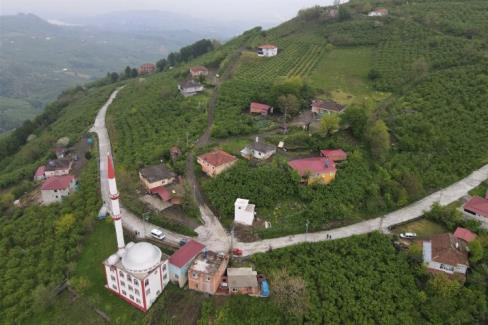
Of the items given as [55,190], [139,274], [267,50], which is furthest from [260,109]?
[139,274]

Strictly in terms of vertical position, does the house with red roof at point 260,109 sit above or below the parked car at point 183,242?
above

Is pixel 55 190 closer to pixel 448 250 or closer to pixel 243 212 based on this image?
pixel 243 212

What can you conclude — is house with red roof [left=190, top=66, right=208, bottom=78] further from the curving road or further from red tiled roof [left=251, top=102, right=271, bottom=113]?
the curving road

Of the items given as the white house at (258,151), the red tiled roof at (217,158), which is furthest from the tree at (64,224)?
the white house at (258,151)

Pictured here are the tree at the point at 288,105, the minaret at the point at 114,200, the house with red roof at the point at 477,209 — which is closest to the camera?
the minaret at the point at 114,200

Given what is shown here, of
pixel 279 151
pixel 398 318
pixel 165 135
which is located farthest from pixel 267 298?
pixel 165 135

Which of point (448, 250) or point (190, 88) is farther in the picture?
point (190, 88)

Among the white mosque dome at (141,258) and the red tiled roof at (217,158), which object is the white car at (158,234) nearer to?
the white mosque dome at (141,258)
